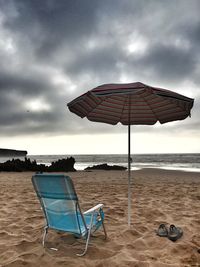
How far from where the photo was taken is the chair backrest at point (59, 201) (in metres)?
3.14

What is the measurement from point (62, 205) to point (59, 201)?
0.21 ft

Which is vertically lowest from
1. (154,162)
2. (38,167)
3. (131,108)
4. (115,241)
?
(115,241)

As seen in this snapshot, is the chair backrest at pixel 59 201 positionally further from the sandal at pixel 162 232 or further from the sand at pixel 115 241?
the sandal at pixel 162 232

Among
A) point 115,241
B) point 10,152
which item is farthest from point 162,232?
point 10,152

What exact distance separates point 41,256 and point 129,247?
1.18 meters

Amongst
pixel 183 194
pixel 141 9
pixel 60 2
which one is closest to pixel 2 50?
pixel 60 2

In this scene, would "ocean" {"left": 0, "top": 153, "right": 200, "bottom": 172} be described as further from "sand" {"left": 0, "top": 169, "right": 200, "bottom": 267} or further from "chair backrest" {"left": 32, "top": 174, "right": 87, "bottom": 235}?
"chair backrest" {"left": 32, "top": 174, "right": 87, "bottom": 235}

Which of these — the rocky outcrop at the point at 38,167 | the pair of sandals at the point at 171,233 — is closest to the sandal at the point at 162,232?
the pair of sandals at the point at 171,233

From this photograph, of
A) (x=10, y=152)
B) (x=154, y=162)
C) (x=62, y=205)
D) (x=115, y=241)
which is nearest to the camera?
(x=62, y=205)

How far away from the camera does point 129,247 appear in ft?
11.4

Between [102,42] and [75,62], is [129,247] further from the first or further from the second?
[75,62]

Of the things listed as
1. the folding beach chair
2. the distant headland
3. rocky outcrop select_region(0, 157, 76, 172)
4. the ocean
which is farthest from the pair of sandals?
the distant headland

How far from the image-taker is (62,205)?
10.8 feet

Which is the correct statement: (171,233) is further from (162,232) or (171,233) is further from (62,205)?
(62,205)
